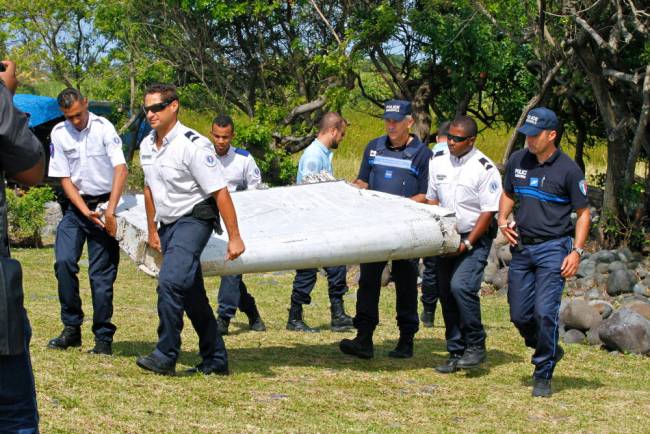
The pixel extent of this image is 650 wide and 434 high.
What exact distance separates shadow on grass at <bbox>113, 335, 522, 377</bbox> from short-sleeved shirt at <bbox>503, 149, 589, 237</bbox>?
1.37m

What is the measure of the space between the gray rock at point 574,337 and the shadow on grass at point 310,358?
97cm

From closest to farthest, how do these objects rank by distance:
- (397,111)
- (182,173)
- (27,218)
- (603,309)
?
(182,173) < (397,111) < (603,309) < (27,218)

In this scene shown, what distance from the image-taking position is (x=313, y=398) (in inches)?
260

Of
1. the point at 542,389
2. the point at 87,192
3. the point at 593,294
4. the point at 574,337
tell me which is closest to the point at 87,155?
the point at 87,192

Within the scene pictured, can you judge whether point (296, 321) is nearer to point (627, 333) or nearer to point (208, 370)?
point (208, 370)

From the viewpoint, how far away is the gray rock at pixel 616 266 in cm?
1287

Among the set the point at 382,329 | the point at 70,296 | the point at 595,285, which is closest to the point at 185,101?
the point at 595,285

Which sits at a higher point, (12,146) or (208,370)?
(12,146)

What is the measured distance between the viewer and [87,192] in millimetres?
7547

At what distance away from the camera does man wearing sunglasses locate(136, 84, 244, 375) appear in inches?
260

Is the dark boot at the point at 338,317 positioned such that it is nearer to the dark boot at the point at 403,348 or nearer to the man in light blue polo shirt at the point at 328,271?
the man in light blue polo shirt at the point at 328,271

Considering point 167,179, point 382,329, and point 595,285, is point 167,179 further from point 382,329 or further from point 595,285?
point 595,285

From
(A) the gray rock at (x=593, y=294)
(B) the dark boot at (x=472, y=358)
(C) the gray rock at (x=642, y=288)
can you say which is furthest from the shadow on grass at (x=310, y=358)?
(C) the gray rock at (x=642, y=288)

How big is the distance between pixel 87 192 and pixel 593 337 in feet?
14.5
